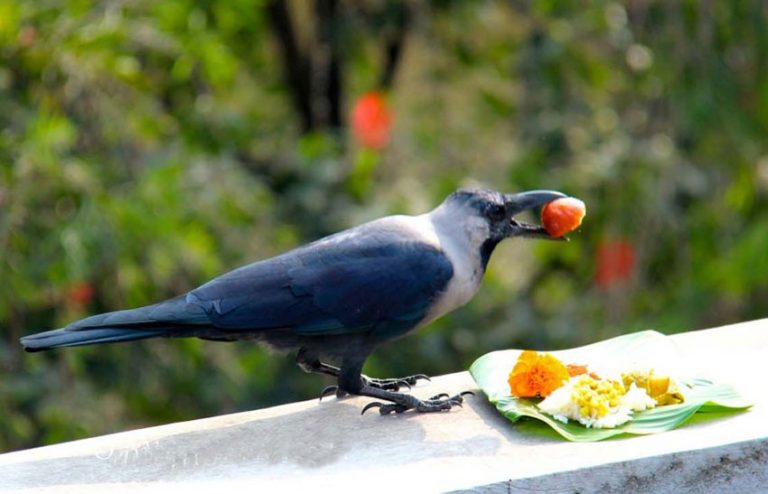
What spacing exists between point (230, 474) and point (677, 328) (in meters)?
3.72

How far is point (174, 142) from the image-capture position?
644 cm

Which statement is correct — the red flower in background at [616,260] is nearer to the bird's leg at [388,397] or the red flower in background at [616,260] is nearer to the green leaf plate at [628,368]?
the green leaf plate at [628,368]

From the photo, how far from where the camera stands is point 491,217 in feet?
13.7

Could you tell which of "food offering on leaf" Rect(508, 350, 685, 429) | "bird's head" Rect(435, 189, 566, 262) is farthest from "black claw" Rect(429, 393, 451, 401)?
"bird's head" Rect(435, 189, 566, 262)

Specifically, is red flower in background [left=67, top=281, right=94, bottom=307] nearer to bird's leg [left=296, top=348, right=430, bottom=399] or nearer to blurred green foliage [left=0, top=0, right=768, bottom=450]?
blurred green foliage [left=0, top=0, right=768, bottom=450]

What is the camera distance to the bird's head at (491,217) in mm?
4152

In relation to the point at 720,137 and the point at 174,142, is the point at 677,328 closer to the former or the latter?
the point at 720,137

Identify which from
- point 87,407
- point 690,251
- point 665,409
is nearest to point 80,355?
point 87,407

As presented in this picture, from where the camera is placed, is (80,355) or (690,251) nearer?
(80,355)

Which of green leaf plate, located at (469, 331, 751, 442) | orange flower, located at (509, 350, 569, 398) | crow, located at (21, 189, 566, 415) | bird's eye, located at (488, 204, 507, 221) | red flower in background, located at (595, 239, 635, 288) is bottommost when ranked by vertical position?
red flower in background, located at (595, 239, 635, 288)

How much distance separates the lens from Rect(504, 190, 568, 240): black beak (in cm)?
415

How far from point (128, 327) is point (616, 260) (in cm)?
377

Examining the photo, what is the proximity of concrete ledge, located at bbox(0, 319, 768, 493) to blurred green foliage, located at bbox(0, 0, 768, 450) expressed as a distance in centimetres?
147

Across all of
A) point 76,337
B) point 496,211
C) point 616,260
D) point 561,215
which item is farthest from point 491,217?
point 616,260
